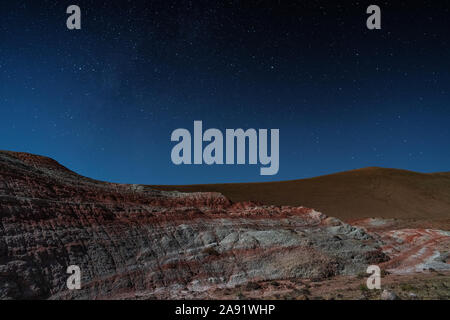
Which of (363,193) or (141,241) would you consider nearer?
(141,241)

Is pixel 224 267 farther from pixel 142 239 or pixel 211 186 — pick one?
pixel 211 186

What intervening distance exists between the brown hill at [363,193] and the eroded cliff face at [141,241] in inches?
1356

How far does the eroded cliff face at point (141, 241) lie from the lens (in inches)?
443

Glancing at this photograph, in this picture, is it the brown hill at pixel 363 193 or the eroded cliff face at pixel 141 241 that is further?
the brown hill at pixel 363 193

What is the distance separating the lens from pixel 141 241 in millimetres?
14211

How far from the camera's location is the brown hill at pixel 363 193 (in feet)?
170

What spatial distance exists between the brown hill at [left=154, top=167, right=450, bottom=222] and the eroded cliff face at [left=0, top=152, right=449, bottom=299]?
113 feet

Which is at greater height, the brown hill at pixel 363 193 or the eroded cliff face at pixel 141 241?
the brown hill at pixel 363 193

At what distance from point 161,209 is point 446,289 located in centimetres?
1346

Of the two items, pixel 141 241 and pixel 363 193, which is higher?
pixel 363 193

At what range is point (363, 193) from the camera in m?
63.1

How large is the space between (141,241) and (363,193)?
59.3 metres
